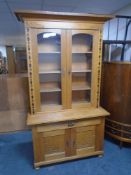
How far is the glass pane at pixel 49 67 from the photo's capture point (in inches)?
77.0

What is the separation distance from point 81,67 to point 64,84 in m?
0.40

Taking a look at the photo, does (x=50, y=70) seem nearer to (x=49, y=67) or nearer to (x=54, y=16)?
(x=49, y=67)

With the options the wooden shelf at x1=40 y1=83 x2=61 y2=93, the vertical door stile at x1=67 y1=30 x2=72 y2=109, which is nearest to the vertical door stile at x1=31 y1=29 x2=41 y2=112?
the wooden shelf at x1=40 y1=83 x2=61 y2=93

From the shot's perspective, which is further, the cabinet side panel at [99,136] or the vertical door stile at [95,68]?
the cabinet side panel at [99,136]

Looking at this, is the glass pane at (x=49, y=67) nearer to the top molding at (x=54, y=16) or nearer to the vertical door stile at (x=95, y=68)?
the top molding at (x=54, y=16)

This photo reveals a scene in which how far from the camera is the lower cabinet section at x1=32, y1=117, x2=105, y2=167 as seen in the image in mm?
1933

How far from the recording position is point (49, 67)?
2.10 metres

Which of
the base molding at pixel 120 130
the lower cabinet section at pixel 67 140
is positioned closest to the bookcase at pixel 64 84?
the lower cabinet section at pixel 67 140

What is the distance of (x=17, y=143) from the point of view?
253 cm

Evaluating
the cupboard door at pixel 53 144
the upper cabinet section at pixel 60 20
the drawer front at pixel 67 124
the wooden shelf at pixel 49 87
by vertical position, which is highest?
the upper cabinet section at pixel 60 20

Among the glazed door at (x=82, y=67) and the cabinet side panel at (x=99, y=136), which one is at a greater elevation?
the glazed door at (x=82, y=67)

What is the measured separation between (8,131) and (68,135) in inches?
53.7

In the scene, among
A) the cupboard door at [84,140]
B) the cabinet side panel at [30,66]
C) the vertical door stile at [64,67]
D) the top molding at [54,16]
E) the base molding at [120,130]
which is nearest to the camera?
the top molding at [54,16]

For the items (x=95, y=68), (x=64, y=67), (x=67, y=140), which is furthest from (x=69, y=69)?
(x=67, y=140)
